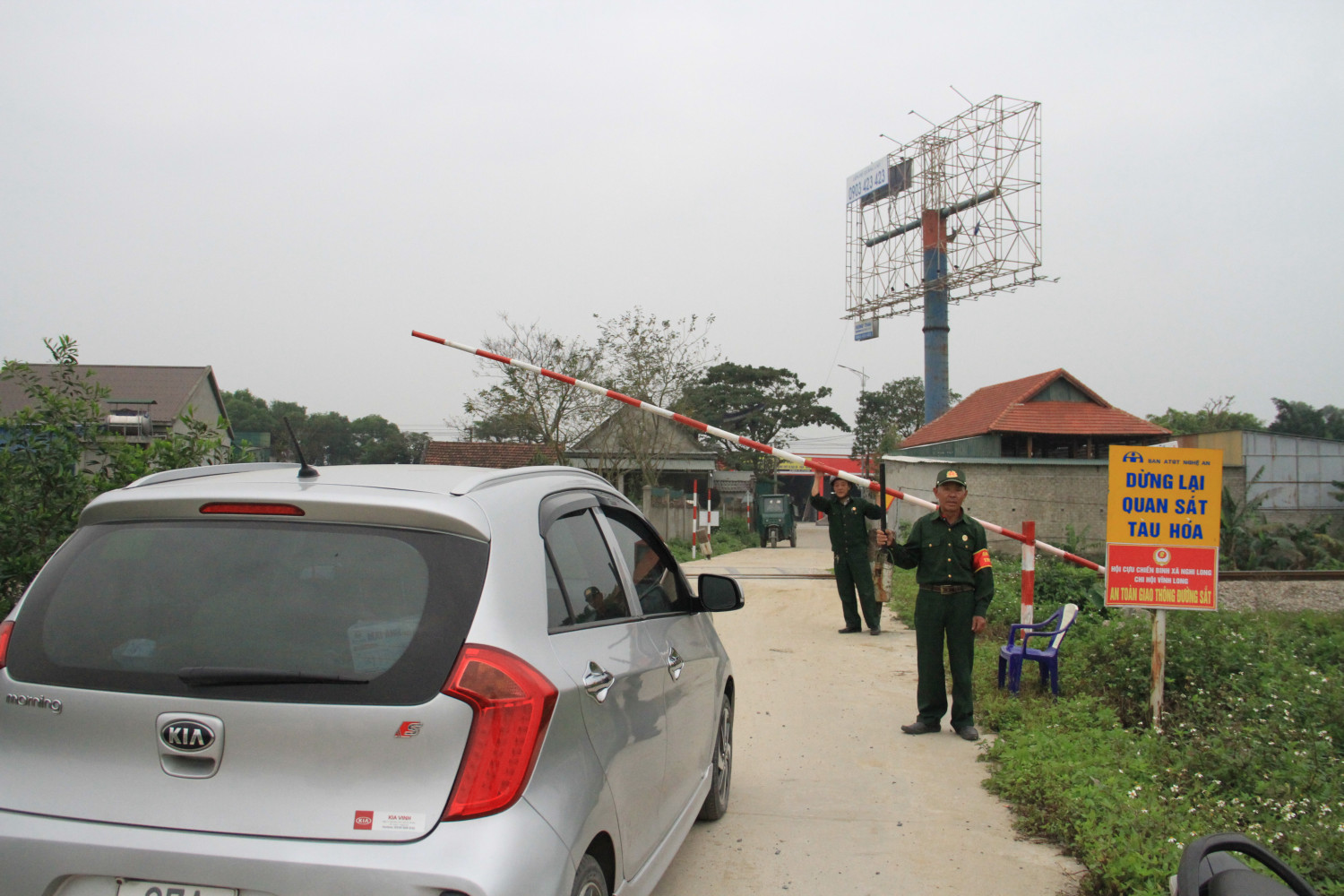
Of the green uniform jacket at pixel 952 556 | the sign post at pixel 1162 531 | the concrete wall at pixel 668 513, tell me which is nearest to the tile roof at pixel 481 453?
the concrete wall at pixel 668 513

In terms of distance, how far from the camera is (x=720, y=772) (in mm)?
4891

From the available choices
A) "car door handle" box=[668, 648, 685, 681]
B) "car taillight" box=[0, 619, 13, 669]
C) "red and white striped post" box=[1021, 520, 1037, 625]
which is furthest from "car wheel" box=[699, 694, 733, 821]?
"red and white striped post" box=[1021, 520, 1037, 625]

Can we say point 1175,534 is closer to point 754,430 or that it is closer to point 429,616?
point 429,616

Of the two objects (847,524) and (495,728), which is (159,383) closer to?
(847,524)

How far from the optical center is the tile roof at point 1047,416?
31.3 meters

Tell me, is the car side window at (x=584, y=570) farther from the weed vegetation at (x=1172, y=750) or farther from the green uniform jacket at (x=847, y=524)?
the green uniform jacket at (x=847, y=524)

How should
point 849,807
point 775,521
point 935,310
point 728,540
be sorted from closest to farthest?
point 849,807 → point 728,540 → point 775,521 → point 935,310

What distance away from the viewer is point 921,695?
6.77 m

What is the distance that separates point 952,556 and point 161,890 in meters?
5.50

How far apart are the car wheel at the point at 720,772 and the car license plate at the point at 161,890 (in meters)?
2.82

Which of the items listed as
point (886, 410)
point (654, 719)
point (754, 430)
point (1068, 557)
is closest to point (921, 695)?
point (1068, 557)

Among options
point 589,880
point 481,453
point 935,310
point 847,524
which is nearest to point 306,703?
point 589,880

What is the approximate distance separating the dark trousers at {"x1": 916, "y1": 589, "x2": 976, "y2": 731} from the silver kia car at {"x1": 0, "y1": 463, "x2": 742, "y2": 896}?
4369 millimetres

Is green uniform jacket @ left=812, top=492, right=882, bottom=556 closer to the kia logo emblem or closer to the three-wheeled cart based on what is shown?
the kia logo emblem
